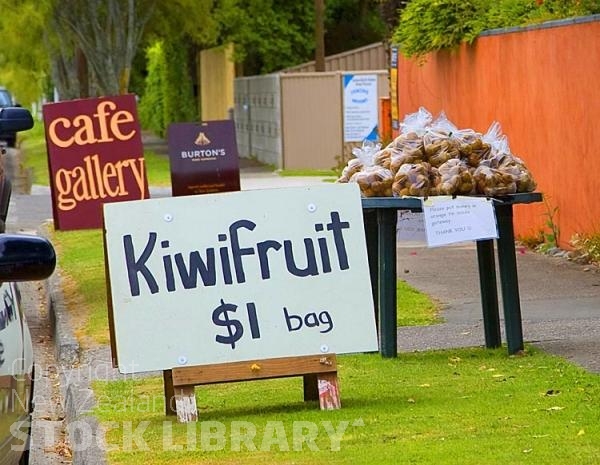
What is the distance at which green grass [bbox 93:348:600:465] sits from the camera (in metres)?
6.28

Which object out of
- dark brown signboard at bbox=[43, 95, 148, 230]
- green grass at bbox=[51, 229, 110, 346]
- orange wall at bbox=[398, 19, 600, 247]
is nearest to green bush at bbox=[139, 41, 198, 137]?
green grass at bbox=[51, 229, 110, 346]

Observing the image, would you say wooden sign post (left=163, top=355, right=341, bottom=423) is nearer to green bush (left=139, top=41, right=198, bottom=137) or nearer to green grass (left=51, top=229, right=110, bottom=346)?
green grass (left=51, top=229, right=110, bottom=346)

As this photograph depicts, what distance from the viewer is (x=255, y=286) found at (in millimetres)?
7309

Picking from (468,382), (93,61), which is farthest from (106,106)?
(93,61)

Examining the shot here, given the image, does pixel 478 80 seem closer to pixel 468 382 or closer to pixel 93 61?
pixel 468 382

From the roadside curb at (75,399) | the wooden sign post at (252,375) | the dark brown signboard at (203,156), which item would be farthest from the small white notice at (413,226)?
the dark brown signboard at (203,156)

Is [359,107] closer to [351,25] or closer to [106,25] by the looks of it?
[106,25]

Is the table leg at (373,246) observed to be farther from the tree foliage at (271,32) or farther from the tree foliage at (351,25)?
the tree foliage at (351,25)

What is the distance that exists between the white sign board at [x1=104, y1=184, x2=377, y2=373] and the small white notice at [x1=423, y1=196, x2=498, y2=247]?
97 centimetres

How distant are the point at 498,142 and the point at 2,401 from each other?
4.58 m

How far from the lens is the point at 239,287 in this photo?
7.30 metres

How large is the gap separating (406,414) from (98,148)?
851 centimetres

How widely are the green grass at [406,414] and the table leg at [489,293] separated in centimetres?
11

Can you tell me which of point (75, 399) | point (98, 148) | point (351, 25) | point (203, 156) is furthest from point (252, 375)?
point (351, 25)
